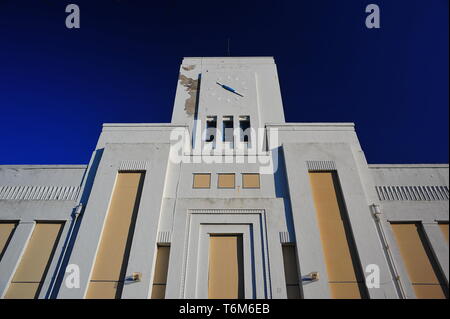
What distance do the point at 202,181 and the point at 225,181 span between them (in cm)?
118

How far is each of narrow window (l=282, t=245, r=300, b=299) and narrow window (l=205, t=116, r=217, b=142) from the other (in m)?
8.85

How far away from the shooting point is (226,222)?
35.7 feet

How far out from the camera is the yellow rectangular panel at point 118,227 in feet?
31.8

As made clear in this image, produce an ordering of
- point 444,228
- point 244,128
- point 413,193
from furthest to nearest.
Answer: point 244,128
point 413,193
point 444,228

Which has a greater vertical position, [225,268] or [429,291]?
[225,268]

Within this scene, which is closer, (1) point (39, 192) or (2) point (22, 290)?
(2) point (22, 290)

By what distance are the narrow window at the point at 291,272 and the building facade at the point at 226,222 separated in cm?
4

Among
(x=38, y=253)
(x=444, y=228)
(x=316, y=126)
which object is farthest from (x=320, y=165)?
(x=38, y=253)

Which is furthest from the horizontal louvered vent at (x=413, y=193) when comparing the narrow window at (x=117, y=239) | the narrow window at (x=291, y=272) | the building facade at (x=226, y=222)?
the narrow window at (x=117, y=239)

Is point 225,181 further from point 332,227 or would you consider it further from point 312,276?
point 312,276

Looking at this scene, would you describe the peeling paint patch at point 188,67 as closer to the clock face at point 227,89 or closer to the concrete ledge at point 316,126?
the clock face at point 227,89

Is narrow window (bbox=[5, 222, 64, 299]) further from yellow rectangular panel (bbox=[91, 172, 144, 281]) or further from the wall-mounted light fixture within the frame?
the wall-mounted light fixture

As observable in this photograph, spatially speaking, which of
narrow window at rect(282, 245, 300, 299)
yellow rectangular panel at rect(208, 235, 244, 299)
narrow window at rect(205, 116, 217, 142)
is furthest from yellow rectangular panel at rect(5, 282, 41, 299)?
narrow window at rect(205, 116, 217, 142)

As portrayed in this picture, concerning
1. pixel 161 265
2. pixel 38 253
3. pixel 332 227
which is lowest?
pixel 161 265
